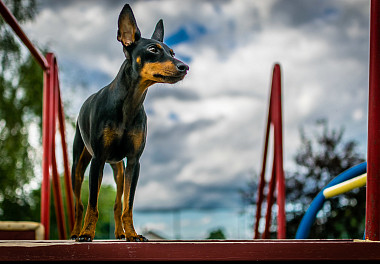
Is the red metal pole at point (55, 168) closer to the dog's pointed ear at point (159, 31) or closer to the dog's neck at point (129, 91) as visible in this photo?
the dog's pointed ear at point (159, 31)

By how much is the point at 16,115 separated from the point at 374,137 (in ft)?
39.9

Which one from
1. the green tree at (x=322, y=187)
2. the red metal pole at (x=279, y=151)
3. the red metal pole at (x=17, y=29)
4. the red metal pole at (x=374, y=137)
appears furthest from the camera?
the green tree at (x=322, y=187)

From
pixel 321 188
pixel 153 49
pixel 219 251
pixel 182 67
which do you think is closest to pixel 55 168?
pixel 153 49

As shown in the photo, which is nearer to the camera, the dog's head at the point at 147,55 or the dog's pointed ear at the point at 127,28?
the dog's head at the point at 147,55

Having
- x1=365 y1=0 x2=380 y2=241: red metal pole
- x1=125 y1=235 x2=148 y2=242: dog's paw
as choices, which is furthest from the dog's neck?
x1=365 y1=0 x2=380 y2=241: red metal pole

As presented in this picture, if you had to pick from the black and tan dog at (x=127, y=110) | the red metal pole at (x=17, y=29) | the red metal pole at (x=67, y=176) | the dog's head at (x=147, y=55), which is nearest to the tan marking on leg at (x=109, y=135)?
the black and tan dog at (x=127, y=110)

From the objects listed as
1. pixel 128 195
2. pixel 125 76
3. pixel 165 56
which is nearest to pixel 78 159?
pixel 128 195

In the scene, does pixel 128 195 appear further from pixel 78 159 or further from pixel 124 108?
pixel 78 159

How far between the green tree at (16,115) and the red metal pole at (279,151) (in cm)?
971

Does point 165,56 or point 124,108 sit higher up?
point 165,56

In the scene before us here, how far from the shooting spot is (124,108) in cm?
231

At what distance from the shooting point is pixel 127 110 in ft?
7.61

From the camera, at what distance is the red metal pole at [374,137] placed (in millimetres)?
1965

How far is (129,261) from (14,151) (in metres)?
11.6
